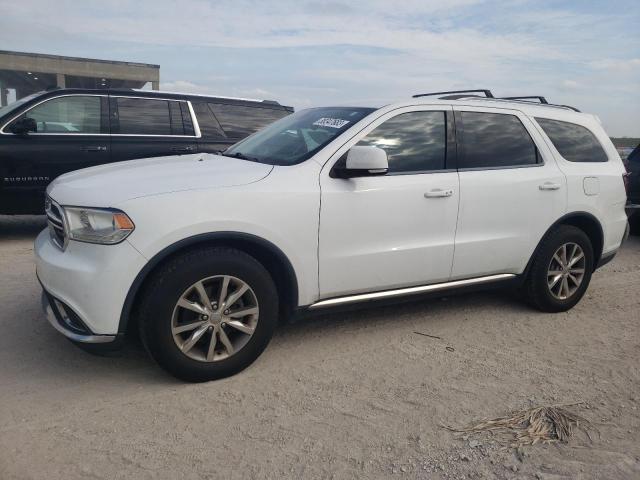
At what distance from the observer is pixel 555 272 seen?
4594mm

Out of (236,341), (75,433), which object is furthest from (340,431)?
(75,433)

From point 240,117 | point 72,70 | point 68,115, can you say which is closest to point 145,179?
point 68,115

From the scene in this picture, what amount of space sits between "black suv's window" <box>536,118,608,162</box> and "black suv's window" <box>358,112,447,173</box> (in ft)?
3.69

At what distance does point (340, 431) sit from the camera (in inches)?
109

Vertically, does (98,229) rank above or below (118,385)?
above

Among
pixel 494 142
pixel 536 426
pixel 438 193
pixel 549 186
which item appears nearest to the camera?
pixel 536 426

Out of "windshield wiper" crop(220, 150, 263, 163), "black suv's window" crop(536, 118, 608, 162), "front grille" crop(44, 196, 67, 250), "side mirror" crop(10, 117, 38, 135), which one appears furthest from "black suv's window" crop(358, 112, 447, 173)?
"side mirror" crop(10, 117, 38, 135)

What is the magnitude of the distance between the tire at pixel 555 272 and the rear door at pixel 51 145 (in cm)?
515

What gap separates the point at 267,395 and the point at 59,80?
3223 centimetres

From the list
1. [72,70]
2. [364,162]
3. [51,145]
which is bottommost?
[51,145]

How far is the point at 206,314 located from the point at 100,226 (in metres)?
0.74

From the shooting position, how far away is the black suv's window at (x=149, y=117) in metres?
7.01

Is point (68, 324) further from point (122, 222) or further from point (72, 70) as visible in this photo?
point (72, 70)

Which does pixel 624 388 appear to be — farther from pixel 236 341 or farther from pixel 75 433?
pixel 75 433
